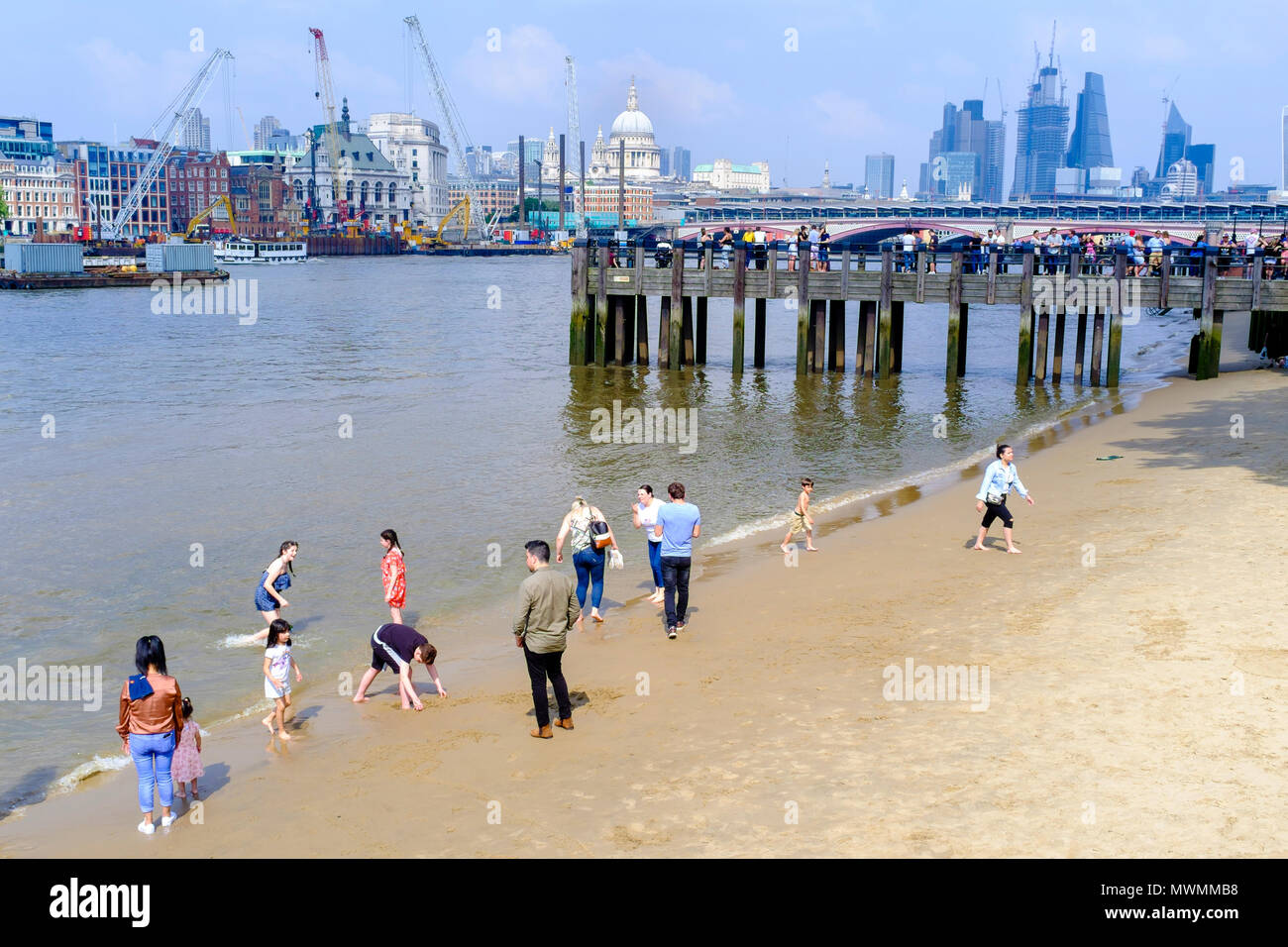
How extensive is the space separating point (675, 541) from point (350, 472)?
44.7ft

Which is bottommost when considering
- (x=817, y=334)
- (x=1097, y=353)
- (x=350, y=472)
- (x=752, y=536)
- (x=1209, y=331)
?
(x=350, y=472)

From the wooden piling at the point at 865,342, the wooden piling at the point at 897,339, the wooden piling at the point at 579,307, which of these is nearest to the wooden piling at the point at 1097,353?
the wooden piling at the point at 897,339

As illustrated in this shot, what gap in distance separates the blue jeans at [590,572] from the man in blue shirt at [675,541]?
847mm

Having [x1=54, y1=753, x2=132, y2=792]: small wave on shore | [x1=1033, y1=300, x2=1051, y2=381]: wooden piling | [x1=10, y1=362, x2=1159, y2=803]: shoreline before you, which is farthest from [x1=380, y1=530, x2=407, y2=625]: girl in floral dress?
[x1=1033, y1=300, x2=1051, y2=381]: wooden piling

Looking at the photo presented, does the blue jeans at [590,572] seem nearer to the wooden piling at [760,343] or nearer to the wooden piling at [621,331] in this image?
the wooden piling at [621,331]

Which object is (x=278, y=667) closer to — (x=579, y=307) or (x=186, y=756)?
(x=186, y=756)

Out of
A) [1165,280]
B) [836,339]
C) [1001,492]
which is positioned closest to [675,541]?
[1001,492]

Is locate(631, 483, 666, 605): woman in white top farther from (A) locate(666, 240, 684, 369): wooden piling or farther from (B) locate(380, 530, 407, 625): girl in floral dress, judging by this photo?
(A) locate(666, 240, 684, 369): wooden piling

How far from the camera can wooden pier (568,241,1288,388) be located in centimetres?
3222

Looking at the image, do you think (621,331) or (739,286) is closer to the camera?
(739,286)

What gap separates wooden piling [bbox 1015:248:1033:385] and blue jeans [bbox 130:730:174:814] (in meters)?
29.6

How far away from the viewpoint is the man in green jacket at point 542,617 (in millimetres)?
9727

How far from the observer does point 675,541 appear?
1267 cm
